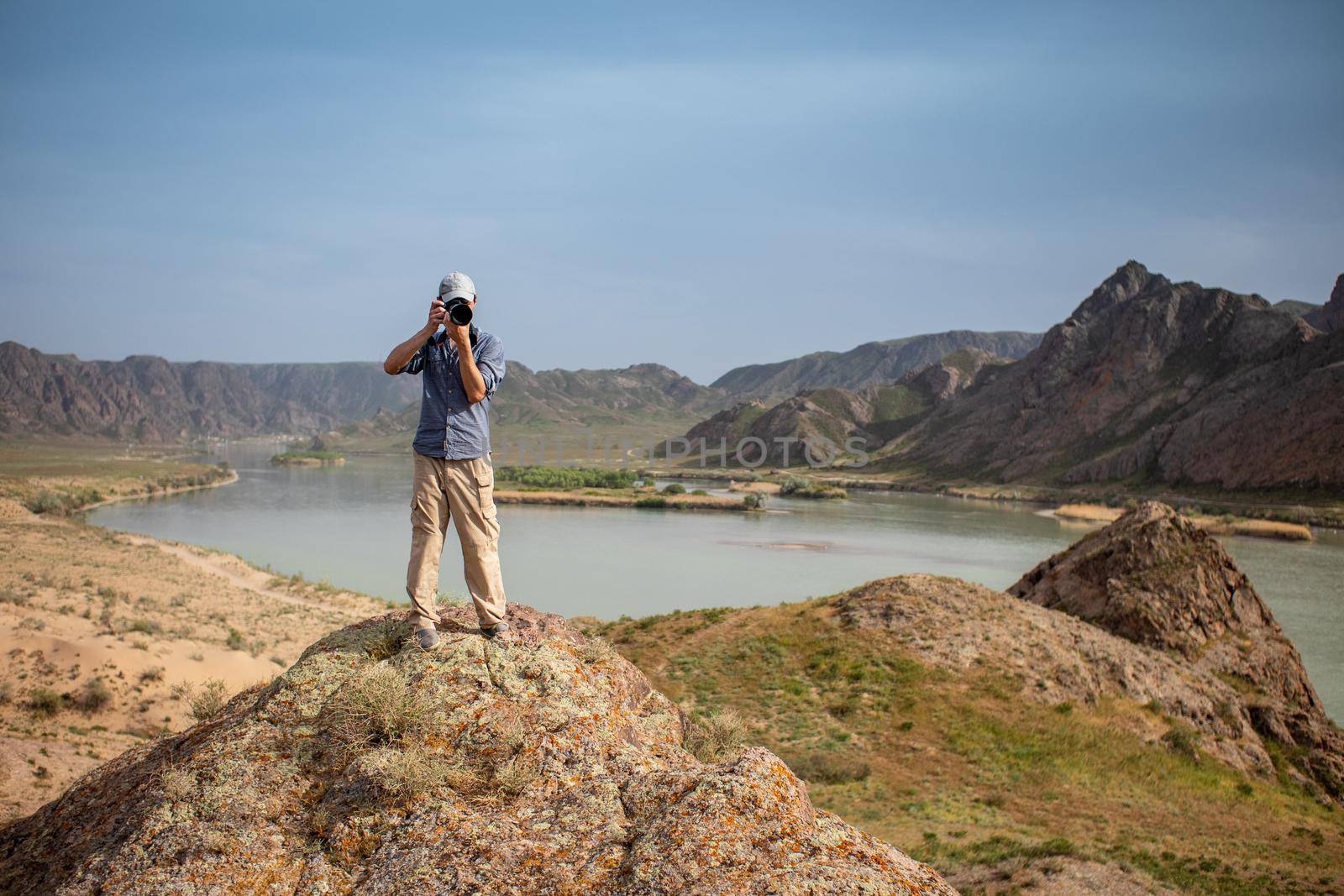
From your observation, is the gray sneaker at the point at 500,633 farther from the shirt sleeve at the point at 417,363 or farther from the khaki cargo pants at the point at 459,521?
the shirt sleeve at the point at 417,363

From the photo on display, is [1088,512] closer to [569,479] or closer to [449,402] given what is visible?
[569,479]

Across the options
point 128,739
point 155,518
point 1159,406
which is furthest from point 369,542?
point 1159,406

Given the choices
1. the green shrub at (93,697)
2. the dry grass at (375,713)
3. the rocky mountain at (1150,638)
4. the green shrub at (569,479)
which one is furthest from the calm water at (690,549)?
the dry grass at (375,713)

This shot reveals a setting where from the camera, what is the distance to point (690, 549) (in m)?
60.3

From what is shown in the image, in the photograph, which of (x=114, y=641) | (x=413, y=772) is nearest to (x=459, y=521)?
(x=413, y=772)

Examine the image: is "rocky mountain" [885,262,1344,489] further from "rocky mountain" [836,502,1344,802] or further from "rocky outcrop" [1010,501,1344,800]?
"rocky mountain" [836,502,1344,802]

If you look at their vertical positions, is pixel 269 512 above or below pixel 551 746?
below

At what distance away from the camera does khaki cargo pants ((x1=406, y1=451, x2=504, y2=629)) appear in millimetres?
5656

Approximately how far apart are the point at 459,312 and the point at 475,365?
0.39 metres

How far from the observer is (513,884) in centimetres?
384

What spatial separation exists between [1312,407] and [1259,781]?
338ft

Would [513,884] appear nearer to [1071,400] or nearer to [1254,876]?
[1254,876]

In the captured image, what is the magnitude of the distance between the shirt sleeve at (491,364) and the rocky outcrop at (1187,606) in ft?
63.4

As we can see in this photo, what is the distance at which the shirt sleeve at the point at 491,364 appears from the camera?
581cm
